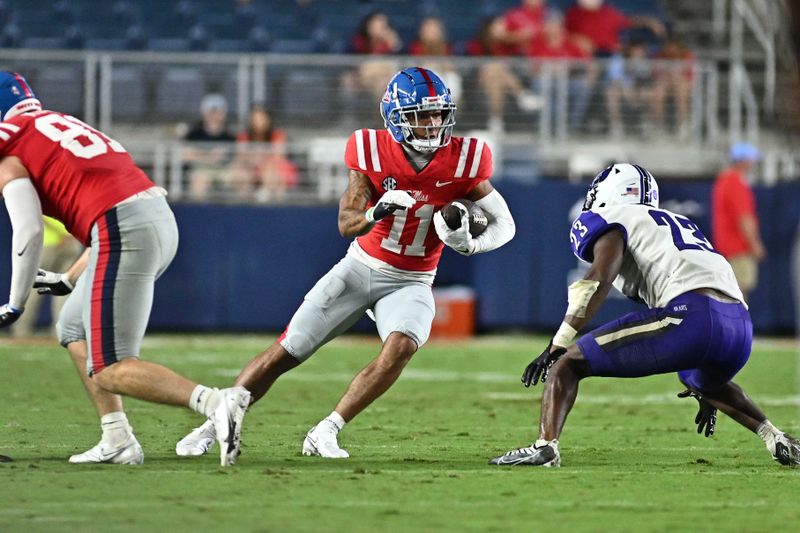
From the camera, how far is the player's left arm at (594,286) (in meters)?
5.79

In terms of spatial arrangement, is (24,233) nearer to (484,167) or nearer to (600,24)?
(484,167)

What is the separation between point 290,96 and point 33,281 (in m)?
9.39

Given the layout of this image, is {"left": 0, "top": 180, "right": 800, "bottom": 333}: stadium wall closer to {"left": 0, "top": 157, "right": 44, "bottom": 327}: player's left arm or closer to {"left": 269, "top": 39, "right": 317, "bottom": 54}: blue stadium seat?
{"left": 269, "top": 39, "right": 317, "bottom": 54}: blue stadium seat

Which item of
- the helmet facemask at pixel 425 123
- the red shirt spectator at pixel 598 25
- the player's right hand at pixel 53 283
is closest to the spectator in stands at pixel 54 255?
the red shirt spectator at pixel 598 25

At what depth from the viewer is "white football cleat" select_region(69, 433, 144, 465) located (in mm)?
5879

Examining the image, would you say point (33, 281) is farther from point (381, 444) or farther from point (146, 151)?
point (146, 151)

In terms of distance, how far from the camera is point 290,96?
14.9 metres

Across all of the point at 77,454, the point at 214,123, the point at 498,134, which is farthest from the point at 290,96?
the point at 77,454

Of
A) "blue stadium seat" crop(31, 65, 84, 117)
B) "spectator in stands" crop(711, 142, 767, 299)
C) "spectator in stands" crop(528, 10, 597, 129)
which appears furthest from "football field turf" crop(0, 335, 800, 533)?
"spectator in stands" crop(528, 10, 597, 129)

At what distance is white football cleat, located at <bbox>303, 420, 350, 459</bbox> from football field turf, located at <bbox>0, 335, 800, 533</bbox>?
86 mm

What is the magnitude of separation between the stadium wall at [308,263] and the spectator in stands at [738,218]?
0.77 m

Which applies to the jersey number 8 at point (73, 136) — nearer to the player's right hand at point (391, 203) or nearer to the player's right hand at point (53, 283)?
the player's right hand at point (53, 283)

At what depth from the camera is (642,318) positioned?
5.96 m

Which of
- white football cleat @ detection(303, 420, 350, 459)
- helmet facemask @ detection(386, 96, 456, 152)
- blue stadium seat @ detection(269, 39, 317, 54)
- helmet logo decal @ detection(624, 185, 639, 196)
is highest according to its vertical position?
helmet facemask @ detection(386, 96, 456, 152)
